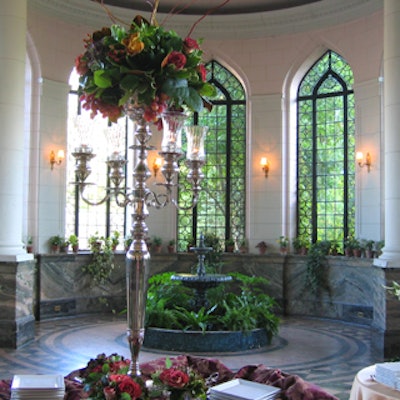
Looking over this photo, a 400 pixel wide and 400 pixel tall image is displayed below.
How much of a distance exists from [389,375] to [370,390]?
5.5 inches

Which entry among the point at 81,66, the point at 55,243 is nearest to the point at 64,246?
the point at 55,243

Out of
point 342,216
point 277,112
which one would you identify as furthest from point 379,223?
point 277,112

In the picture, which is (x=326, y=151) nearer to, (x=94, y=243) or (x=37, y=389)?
(x=94, y=243)

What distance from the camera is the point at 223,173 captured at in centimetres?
1376

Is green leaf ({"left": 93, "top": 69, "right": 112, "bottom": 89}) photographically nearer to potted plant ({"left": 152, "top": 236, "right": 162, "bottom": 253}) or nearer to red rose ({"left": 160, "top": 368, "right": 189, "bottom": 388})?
red rose ({"left": 160, "top": 368, "right": 189, "bottom": 388})

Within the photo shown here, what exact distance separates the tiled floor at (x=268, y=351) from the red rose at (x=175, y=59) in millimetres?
4510

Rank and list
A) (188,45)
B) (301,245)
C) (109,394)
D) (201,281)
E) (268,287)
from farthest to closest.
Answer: (268,287) → (301,245) → (201,281) → (188,45) → (109,394)

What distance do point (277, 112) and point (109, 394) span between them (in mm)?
10914

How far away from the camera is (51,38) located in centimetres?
1227

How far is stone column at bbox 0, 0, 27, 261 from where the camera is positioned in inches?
344

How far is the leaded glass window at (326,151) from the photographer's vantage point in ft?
41.4

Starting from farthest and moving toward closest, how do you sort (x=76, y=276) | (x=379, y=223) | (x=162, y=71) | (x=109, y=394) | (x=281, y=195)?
1. (x=281, y=195)
2. (x=76, y=276)
3. (x=379, y=223)
4. (x=162, y=71)
5. (x=109, y=394)

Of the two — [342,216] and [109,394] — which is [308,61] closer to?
[342,216]

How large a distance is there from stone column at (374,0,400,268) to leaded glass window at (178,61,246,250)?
5.18 metres
